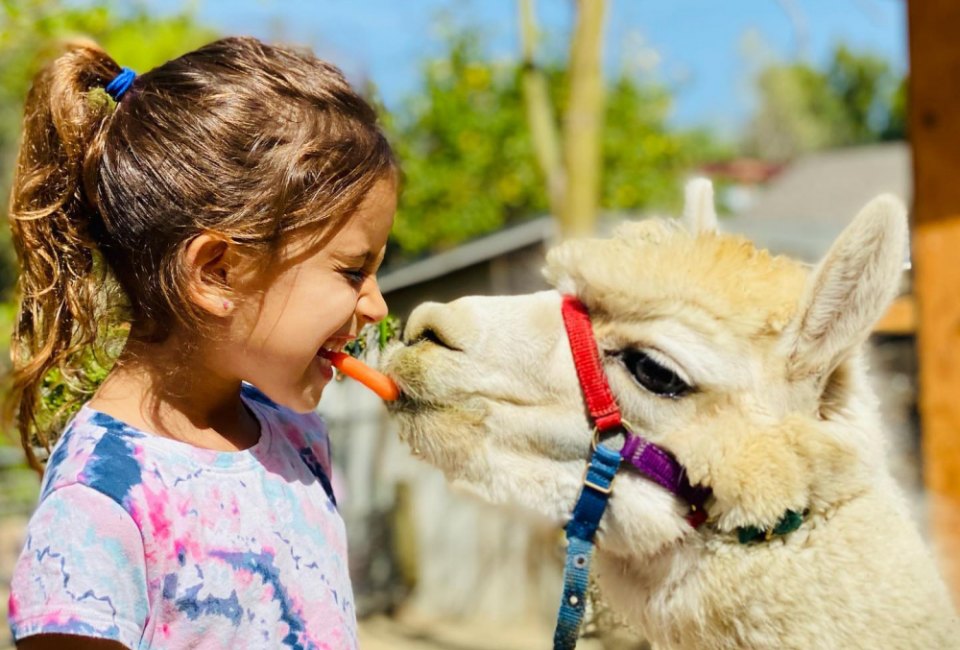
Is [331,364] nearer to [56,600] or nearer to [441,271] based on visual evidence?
[56,600]

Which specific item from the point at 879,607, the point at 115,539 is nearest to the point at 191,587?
the point at 115,539

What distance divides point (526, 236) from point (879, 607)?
8.73m

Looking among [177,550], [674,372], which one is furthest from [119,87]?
[674,372]

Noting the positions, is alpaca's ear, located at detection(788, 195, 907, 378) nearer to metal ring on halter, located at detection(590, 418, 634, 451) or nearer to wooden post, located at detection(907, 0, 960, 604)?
metal ring on halter, located at detection(590, 418, 634, 451)

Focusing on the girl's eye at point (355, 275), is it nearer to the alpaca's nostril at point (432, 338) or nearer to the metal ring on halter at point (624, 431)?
the alpaca's nostril at point (432, 338)

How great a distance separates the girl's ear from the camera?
4.66ft

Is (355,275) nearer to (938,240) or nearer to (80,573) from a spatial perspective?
(80,573)

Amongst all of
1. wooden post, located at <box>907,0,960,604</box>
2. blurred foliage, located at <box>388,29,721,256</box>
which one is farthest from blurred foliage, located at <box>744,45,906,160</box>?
wooden post, located at <box>907,0,960,604</box>

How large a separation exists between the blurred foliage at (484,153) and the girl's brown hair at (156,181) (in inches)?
446

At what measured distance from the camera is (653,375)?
1687 mm

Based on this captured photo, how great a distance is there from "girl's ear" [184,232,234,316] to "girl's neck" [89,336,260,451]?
0.10 m

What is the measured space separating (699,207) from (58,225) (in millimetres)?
1212

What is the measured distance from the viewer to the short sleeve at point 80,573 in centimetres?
121

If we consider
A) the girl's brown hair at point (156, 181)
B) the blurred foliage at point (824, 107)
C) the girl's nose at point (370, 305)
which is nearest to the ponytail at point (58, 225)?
the girl's brown hair at point (156, 181)
